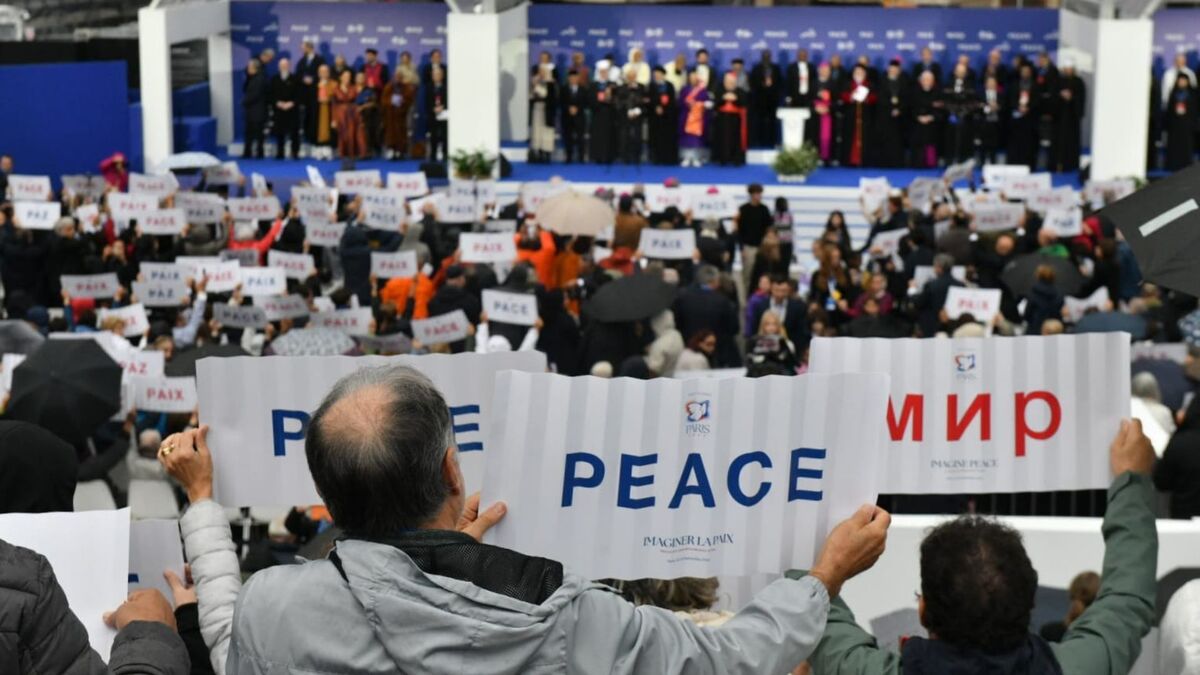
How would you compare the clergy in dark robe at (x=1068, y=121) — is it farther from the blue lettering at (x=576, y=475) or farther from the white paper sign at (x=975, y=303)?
the blue lettering at (x=576, y=475)

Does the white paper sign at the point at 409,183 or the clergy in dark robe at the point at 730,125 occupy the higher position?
the clergy in dark robe at the point at 730,125

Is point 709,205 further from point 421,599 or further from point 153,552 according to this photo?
point 421,599

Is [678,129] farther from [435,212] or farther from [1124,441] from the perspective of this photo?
[1124,441]

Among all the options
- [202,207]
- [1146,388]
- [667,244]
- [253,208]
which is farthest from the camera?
[253,208]

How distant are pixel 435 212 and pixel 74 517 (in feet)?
44.9

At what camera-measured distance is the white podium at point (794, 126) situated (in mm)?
25516

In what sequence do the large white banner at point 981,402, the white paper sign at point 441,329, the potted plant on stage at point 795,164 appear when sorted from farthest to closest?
1. the potted plant on stage at point 795,164
2. the white paper sign at point 441,329
3. the large white banner at point 981,402

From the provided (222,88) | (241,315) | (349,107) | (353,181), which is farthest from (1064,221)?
(222,88)

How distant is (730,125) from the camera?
83.9ft

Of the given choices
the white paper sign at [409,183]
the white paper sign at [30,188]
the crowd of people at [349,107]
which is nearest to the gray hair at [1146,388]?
the white paper sign at [409,183]

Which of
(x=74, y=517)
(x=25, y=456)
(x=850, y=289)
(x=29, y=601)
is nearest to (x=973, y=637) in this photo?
(x=29, y=601)

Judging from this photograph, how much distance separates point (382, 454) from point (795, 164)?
22.2m

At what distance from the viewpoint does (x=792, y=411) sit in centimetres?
347

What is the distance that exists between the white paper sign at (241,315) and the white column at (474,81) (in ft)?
42.4
